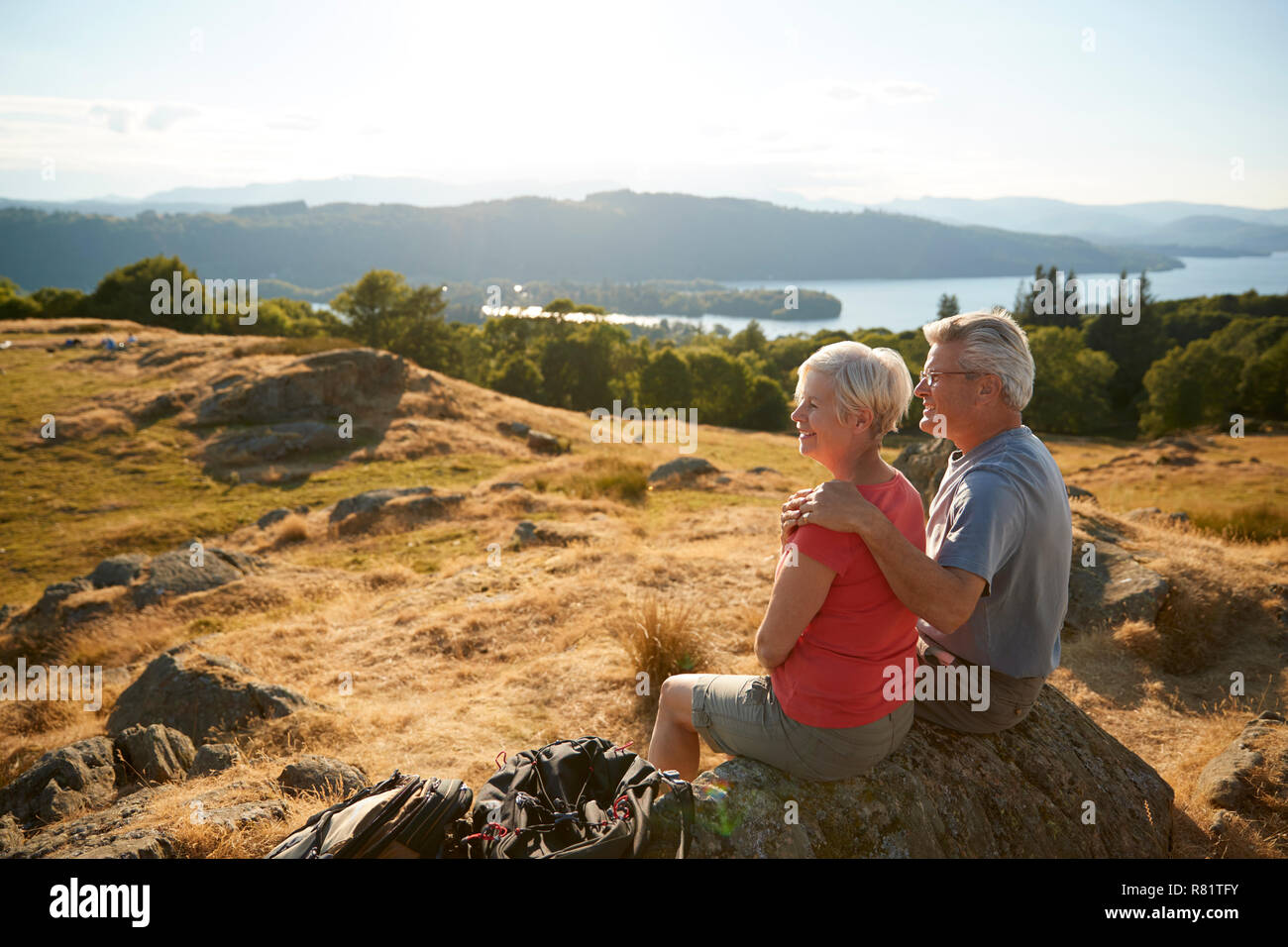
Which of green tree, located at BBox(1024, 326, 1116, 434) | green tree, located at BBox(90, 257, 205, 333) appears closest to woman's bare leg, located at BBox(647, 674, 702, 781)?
green tree, located at BBox(90, 257, 205, 333)

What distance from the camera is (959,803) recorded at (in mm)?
3225

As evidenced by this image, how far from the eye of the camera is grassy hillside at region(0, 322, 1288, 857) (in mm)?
6285

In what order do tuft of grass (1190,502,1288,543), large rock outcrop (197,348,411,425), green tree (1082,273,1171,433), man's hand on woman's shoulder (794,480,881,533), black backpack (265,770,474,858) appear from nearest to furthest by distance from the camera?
man's hand on woman's shoulder (794,480,881,533)
black backpack (265,770,474,858)
tuft of grass (1190,502,1288,543)
large rock outcrop (197,348,411,425)
green tree (1082,273,1171,433)

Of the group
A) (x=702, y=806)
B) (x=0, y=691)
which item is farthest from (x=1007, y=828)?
(x=0, y=691)

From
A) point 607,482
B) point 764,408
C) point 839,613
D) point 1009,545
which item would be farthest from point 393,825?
point 764,408

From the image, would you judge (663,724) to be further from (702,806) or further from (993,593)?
(993,593)

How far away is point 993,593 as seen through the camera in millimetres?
3070

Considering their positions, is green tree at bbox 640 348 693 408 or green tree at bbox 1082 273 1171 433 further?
green tree at bbox 1082 273 1171 433

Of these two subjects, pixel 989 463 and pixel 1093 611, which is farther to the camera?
pixel 1093 611

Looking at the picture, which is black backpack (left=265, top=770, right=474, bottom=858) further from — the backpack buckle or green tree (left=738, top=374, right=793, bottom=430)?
green tree (left=738, top=374, right=793, bottom=430)

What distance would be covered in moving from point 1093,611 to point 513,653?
6.63m

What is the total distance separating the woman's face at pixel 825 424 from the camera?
2744 millimetres

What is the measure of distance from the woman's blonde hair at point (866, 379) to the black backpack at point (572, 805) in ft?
5.74

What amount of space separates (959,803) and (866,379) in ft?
6.83
